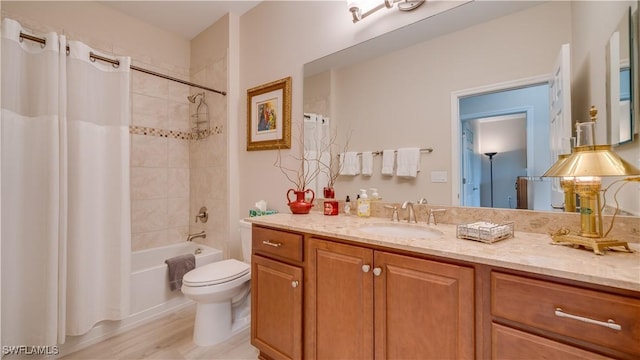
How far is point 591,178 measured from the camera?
2.99ft

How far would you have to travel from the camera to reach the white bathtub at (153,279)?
2.04 metres

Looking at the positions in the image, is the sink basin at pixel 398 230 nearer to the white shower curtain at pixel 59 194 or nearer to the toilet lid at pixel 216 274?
the toilet lid at pixel 216 274

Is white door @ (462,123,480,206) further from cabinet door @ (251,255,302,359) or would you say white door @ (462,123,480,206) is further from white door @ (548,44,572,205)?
cabinet door @ (251,255,302,359)

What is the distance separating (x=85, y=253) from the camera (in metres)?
1.73

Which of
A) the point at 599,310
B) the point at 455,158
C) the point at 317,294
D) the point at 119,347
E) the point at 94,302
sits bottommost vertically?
the point at 119,347

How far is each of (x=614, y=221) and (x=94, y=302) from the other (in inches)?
108

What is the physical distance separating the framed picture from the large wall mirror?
1.06 feet

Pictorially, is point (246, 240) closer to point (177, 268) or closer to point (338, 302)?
point (177, 268)

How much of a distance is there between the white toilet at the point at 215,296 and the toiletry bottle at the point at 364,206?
93 centimetres

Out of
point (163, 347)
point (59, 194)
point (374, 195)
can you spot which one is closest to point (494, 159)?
point (374, 195)

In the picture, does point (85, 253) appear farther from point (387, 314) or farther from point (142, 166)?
point (387, 314)

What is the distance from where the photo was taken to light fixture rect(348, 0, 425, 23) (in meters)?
1.50

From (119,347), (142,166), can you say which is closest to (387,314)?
(119,347)

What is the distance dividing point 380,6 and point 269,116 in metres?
1.11
